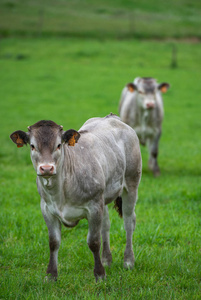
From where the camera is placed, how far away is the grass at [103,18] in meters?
43.7

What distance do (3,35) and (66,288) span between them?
3930 centimetres

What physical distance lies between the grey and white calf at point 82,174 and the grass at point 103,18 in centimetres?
3865

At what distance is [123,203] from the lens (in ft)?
18.2

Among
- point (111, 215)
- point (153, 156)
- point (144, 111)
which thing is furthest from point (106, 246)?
point (144, 111)

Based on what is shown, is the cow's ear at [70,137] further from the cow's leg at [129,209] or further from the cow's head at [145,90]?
the cow's head at [145,90]

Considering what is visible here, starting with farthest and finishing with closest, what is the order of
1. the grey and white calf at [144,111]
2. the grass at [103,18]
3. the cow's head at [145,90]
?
the grass at [103,18] → the grey and white calf at [144,111] → the cow's head at [145,90]

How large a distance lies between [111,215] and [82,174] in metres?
2.70

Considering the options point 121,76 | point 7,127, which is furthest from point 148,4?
point 7,127

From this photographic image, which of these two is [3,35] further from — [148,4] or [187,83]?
[148,4]

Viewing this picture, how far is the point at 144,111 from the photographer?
1114 centimetres

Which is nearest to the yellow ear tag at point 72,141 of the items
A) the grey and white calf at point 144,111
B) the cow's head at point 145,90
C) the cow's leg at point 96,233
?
the cow's leg at point 96,233

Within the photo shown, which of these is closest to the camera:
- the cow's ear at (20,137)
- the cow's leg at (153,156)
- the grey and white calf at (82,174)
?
the grey and white calf at (82,174)

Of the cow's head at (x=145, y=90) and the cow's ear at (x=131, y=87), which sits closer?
the cow's head at (x=145, y=90)

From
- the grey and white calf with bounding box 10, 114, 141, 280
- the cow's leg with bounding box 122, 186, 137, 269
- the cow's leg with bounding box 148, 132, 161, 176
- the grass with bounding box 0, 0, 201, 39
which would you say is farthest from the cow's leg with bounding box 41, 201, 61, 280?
the grass with bounding box 0, 0, 201, 39
